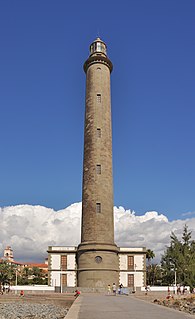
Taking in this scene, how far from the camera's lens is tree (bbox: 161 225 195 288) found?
149ft

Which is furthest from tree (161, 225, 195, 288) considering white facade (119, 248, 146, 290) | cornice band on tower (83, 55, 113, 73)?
cornice band on tower (83, 55, 113, 73)

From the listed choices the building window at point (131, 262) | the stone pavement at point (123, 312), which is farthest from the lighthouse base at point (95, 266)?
the stone pavement at point (123, 312)

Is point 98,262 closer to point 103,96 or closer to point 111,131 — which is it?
point 111,131

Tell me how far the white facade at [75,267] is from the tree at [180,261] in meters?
5.89

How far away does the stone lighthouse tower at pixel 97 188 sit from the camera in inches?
1400

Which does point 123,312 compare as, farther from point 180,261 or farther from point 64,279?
point 180,261

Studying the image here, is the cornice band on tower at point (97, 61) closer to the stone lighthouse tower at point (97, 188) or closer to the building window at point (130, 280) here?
the stone lighthouse tower at point (97, 188)

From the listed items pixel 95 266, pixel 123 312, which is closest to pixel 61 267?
pixel 95 266

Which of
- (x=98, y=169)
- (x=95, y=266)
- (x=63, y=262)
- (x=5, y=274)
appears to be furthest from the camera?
(x=5, y=274)

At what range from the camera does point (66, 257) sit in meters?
42.7

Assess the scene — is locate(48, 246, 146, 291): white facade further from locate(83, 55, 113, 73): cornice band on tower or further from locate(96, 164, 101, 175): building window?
locate(83, 55, 113, 73): cornice band on tower

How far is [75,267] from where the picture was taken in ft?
138

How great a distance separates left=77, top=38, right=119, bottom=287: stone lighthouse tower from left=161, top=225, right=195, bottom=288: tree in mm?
11768

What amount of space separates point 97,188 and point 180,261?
65.7 ft
